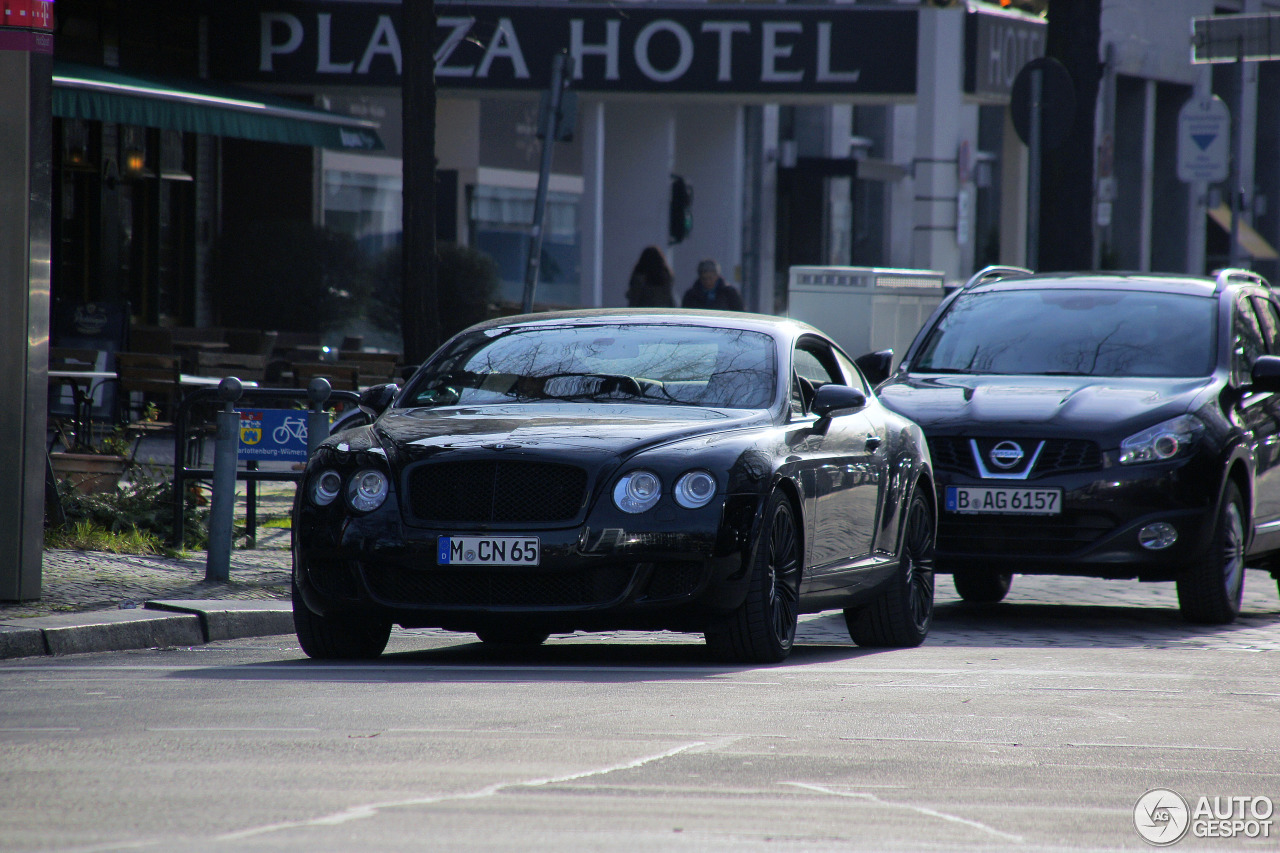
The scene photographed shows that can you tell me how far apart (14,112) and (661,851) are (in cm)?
608

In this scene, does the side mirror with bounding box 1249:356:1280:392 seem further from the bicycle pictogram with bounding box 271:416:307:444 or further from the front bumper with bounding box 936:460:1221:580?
the bicycle pictogram with bounding box 271:416:307:444

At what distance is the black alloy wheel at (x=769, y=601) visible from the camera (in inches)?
328

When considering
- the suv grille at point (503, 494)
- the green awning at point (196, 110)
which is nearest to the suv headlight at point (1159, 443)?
the suv grille at point (503, 494)

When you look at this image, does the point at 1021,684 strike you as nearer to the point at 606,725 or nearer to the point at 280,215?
the point at 606,725

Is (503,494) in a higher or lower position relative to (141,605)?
higher

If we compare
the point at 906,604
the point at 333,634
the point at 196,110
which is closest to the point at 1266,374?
the point at 906,604

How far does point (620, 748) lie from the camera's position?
246 inches

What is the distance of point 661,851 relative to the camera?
4.84 meters

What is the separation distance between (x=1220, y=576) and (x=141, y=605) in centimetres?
528

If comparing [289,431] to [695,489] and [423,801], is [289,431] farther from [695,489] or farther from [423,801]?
[423,801]

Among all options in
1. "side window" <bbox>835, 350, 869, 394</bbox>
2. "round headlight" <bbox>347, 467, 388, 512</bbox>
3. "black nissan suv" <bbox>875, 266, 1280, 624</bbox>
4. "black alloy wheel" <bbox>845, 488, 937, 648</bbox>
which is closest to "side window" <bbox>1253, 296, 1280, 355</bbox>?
"black nissan suv" <bbox>875, 266, 1280, 624</bbox>

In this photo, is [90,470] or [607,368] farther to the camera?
[90,470]

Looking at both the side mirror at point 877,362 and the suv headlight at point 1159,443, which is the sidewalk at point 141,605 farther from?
the suv headlight at point 1159,443

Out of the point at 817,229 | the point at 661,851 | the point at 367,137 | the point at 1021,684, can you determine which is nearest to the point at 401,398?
the point at 1021,684
